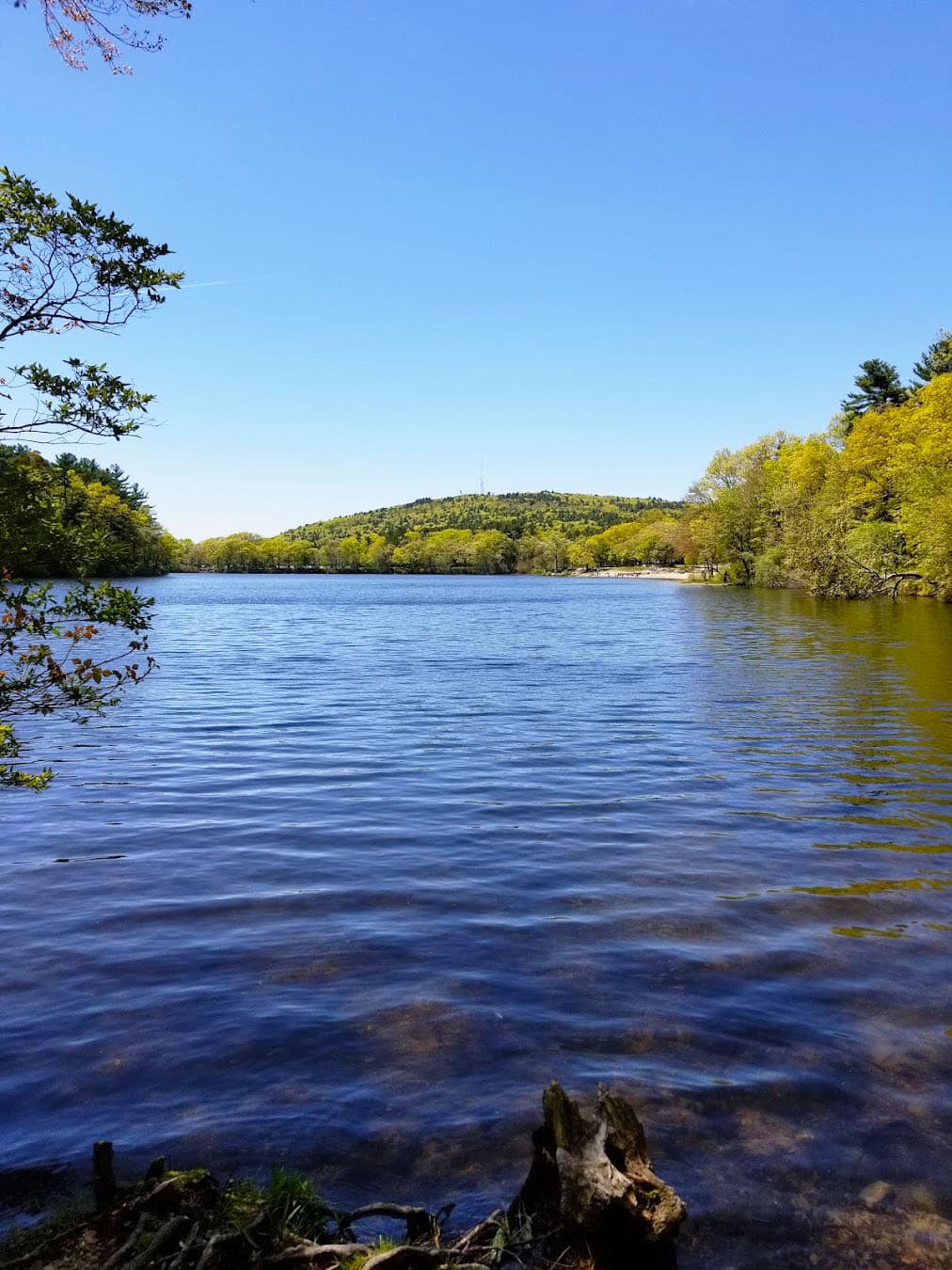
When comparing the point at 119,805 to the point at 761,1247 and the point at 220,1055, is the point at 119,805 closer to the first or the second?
the point at 220,1055

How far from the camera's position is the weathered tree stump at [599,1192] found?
13.5 feet

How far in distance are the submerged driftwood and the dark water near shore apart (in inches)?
18.4

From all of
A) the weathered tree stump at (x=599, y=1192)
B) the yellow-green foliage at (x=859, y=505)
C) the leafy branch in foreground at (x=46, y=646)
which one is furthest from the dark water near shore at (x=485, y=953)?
the yellow-green foliage at (x=859, y=505)

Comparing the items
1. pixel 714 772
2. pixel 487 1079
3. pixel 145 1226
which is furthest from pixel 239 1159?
pixel 714 772

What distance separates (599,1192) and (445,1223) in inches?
40.2

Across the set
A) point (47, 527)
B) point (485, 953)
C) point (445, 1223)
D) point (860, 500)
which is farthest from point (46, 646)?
point (860, 500)

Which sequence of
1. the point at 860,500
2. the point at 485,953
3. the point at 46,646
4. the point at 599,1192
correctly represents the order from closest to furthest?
the point at 599,1192 → the point at 46,646 → the point at 485,953 → the point at 860,500

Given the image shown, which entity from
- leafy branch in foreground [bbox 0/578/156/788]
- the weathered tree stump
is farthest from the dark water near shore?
leafy branch in foreground [bbox 0/578/156/788]

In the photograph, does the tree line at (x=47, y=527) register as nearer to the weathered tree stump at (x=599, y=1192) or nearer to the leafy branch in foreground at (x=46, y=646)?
the leafy branch in foreground at (x=46, y=646)

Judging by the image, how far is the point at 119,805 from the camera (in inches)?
560

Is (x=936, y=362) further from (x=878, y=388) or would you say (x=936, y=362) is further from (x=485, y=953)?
(x=485, y=953)

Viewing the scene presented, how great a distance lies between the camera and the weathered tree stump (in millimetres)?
4105

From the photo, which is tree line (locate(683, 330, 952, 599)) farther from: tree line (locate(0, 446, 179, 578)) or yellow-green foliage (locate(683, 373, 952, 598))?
tree line (locate(0, 446, 179, 578))

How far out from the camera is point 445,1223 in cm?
459
